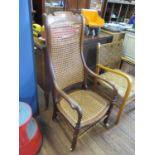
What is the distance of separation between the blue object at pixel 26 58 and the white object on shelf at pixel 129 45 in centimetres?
131

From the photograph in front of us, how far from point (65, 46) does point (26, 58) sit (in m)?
0.36

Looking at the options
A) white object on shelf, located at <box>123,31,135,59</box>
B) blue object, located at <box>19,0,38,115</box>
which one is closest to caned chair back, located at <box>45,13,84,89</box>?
blue object, located at <box>19,0,38,115</box>

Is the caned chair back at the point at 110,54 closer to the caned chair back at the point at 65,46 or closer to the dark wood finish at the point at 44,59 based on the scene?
the dark wood finish at the point at 44,59

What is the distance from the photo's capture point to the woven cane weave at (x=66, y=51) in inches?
49.5

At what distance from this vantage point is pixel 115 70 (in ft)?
6.04

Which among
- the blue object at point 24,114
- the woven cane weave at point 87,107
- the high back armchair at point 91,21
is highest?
the high back armchair at point 91,21

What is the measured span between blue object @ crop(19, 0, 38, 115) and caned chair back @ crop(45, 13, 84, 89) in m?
0.16

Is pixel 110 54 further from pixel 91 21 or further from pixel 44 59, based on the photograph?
pixel 44 59

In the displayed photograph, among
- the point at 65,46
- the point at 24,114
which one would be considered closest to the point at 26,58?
the point at 65,46

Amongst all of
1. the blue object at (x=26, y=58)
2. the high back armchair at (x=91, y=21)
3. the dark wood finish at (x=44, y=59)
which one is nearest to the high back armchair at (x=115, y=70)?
the dark wood finish at (x=44, y=59)
